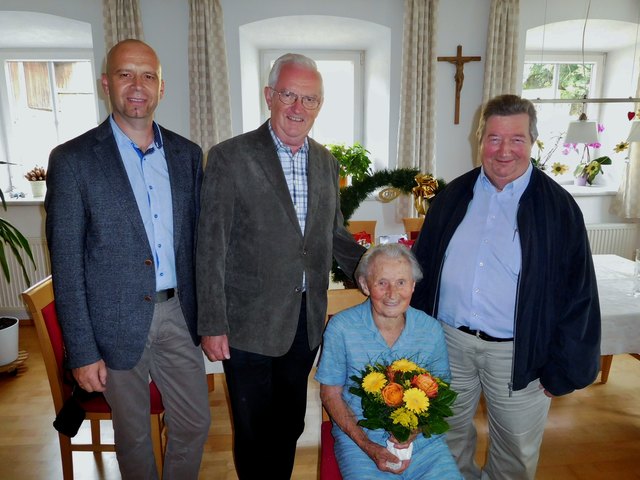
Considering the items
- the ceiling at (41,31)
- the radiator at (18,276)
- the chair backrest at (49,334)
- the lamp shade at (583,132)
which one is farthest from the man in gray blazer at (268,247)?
the ceiling at (41,31)

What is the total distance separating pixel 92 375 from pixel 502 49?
4.22m

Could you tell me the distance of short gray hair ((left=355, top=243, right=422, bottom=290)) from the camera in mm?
1600

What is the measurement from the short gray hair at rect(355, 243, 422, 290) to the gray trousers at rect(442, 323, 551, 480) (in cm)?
26

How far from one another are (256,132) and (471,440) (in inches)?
57.5

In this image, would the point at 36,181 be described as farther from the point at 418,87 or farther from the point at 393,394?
the point at 393,394

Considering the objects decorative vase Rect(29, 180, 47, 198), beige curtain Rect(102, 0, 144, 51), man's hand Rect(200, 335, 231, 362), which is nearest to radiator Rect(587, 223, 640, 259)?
man's hand Rect(200, 335, 231, 362)

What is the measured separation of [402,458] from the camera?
140 centimetres

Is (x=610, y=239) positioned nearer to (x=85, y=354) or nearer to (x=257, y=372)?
(x=257, y=372)

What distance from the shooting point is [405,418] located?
4.20 ft

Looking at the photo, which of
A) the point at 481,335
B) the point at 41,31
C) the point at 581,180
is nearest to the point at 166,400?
the point at 481,335

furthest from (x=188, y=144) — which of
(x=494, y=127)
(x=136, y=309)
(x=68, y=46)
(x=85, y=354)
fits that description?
(x=68, y=46)

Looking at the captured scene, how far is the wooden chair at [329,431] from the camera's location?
152cm

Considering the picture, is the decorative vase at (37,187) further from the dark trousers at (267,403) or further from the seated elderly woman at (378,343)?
the seated elderly woman at (378,343)

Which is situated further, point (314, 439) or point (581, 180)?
point (581, 180)
